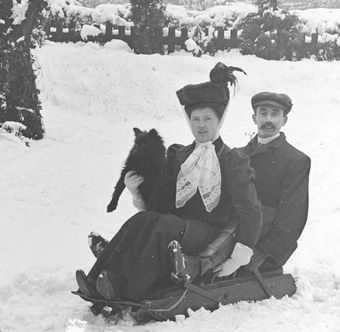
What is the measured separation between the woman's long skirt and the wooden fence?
32.2 feet

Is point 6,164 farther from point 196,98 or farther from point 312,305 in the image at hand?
point 312,305

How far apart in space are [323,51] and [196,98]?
10725 mm

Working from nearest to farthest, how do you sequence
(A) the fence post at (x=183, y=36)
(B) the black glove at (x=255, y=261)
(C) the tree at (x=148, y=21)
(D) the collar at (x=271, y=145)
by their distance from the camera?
(B) the black glove at (x=255, y=261), (D) the collar at (x=271, y=145), (C) the tree at (x=148, y=21), (A) the fence post at (x=183, y=36)

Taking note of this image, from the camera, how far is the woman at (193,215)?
356 cm

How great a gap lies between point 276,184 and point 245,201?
2.10 feet

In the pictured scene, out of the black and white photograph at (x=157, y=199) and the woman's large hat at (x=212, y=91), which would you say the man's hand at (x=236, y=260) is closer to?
the black and white photograph at (x=157, y=199)

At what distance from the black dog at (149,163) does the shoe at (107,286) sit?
2.00ft

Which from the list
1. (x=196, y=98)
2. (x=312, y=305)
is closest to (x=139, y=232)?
(x=196, y=98)

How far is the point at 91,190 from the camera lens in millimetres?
6832

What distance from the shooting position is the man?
4188mm

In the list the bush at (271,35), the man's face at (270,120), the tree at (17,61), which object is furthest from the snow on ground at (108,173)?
the man's face at (270,120)

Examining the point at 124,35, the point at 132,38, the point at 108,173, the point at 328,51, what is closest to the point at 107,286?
the point at 108,173

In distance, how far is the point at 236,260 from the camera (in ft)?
12.5

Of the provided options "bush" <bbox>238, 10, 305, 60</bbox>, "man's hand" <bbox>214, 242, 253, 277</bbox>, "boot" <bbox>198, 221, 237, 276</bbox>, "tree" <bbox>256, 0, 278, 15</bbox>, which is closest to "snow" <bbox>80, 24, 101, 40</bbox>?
"bush" <bbox>238, 10, 305, 60</bbox>
